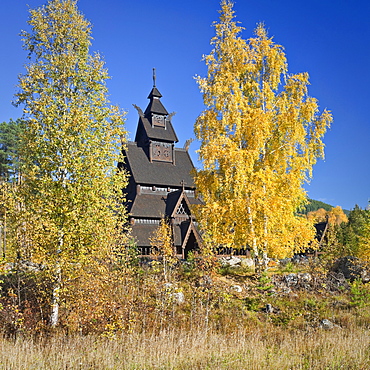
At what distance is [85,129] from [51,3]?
630cm

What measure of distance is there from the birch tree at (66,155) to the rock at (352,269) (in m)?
11.9

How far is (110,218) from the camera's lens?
1217 cm

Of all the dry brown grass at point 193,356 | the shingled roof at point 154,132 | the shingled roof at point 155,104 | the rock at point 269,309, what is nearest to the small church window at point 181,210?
the shingled roof at point 154,132

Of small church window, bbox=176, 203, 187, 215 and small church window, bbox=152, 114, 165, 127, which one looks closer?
small church window, bbox=176, 203, 187, 215

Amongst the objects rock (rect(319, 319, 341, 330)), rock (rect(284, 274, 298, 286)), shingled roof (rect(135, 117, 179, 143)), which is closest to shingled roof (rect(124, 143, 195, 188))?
shingled roof (rect(135, 117, 179, 143))

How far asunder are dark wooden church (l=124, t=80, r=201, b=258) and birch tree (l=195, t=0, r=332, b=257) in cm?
905

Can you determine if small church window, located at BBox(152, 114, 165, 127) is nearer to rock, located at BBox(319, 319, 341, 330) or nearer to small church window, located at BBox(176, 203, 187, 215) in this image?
small church window, located at BBox(176, 203, 187, 215)

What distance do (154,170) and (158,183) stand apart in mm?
1728

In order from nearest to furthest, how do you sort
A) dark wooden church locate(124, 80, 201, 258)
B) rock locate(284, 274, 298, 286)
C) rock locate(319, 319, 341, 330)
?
rock locate(319, 319, 341, 330) < rock locate(284, 274, 298, 286) < dark wooden church locate(124, 80, 201, 258)

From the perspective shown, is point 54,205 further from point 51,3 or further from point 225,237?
point 51,3

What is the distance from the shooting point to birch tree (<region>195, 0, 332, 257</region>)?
15.7 m

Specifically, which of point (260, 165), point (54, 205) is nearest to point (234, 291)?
point (260, 165)

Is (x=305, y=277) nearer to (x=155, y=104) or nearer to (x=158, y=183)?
(x=158, y=183)

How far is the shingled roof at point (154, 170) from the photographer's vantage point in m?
30.5
